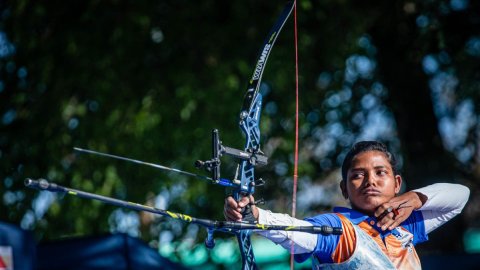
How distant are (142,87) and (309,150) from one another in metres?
2.09

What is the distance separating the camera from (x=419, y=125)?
8.55 metres

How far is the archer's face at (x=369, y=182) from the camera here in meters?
3.76

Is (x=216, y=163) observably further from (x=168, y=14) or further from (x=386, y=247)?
(x=168, y=14)

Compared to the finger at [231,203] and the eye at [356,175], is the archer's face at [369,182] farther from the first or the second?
the finger at [231,203]

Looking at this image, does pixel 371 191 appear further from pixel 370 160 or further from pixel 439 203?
pixel 439 203

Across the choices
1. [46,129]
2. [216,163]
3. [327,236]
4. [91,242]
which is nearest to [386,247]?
[327,236]

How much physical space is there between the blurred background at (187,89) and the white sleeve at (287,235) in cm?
464

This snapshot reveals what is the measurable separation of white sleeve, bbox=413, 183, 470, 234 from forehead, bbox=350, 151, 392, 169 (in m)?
0.28

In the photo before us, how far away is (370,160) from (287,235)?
712mm

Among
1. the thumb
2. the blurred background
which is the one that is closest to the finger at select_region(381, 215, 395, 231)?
the thumb

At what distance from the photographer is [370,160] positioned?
3.81 metres

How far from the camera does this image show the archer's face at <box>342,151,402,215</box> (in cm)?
376

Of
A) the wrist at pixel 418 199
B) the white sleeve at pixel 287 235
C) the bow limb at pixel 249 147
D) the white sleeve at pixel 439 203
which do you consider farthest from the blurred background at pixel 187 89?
the white sleeve at pixel 287 235

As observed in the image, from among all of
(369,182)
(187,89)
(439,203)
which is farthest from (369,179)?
(187,89)
